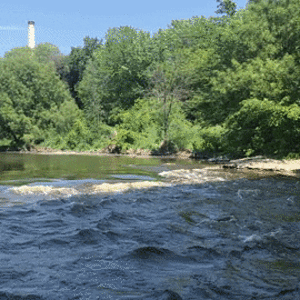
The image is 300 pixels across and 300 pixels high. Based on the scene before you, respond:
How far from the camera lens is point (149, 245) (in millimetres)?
6145

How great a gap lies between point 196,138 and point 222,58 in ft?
21.3

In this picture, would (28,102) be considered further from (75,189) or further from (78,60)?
(75,189)

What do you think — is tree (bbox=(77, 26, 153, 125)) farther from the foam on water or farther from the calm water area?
the calm water area

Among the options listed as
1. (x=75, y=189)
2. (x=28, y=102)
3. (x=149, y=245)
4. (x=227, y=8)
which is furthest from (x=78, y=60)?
(x=149, y=245)

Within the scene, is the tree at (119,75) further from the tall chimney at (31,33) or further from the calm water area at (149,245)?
the tall chimney at (31,33)

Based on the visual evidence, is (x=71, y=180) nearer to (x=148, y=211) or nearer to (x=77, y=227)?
(x=148, y=211)

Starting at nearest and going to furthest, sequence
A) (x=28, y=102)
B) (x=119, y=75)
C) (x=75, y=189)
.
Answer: (x=75, y=189)
(x=28, y=102)
(x=119, y=75)

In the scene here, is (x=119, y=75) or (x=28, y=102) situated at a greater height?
(x=119, y=75)

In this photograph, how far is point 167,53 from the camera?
44344 mm

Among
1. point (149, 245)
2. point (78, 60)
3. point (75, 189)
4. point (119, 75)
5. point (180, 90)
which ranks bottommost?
point (149, 245)

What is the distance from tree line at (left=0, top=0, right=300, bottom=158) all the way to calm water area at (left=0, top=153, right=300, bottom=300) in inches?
445

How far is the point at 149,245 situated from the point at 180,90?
2839 cm

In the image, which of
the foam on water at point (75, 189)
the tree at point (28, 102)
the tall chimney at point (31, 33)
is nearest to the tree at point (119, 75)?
the tree at point (28, 102)

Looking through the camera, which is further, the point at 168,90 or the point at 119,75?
the point at 119,75
